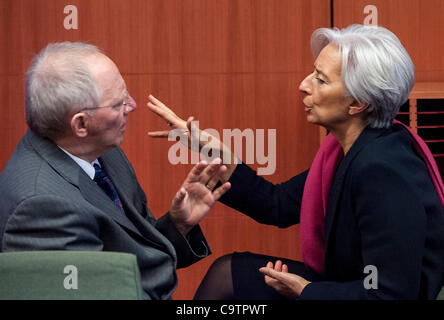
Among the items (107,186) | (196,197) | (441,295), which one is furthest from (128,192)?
(441,295)

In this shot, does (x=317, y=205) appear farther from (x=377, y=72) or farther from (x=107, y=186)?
(x=107, y=186)

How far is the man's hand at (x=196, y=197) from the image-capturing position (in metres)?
1.73

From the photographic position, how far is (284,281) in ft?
5.56

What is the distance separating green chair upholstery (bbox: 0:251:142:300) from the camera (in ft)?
4.29

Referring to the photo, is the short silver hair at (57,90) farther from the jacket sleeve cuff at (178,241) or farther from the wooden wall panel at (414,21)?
the wooden wall panel at (414,21)

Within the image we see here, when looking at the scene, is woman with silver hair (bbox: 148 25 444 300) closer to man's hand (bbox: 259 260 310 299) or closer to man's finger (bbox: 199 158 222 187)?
man's hand (bbox: 259 260 310 299)

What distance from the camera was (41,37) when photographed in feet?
8.88

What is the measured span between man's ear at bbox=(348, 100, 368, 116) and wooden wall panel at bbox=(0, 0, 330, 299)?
1.02 metres

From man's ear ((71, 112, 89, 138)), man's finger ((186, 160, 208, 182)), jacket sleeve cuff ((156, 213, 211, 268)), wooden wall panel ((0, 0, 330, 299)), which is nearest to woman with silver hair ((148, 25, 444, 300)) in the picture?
jacket sleeve cuff ((156, 213, 211, 268))

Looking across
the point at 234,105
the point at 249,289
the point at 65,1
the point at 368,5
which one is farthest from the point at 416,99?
the point at 65,1

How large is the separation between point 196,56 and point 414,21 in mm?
986

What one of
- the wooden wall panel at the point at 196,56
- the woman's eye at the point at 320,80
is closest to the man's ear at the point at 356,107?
the woman's eye at the point at 320,80

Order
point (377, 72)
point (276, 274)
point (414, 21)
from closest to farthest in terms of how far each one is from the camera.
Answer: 1. point (377, 72)
2. point (276, 274)
3. point (414, 21)

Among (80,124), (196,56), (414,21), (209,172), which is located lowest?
(209,172)
